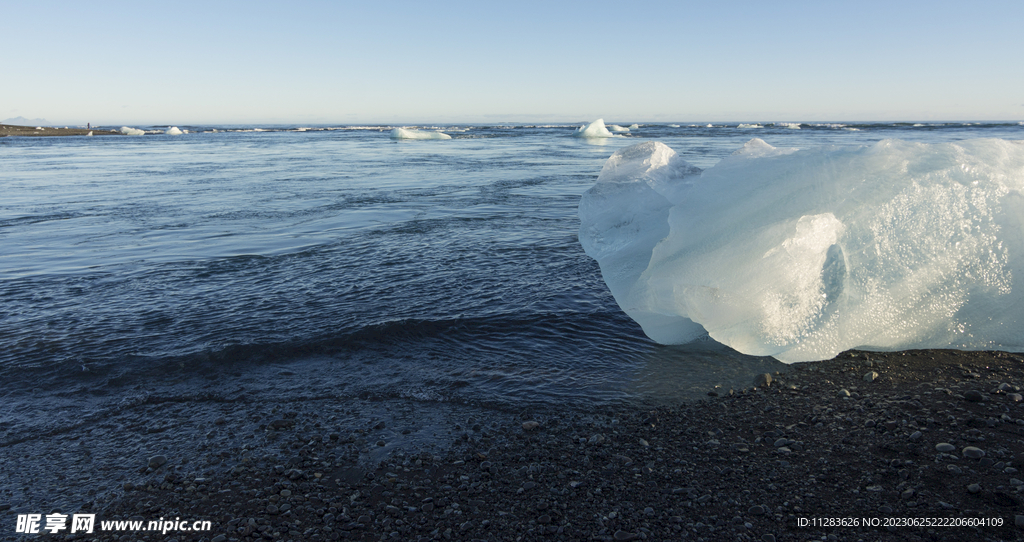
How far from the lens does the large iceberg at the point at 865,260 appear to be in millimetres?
5129

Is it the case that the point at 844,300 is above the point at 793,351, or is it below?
above

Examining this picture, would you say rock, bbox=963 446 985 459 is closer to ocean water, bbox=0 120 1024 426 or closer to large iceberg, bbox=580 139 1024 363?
large iceberg, bbox=580 139 1024 363

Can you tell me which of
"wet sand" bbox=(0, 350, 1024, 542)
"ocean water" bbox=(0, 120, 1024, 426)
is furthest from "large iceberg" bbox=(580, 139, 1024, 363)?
"ocean water" bbox=(0, 120, 1024, 426)

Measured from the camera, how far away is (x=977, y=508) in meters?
3.34

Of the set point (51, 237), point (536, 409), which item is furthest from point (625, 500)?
point (51, 237)

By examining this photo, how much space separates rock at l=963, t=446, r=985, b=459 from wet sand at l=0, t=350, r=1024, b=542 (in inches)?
0.5

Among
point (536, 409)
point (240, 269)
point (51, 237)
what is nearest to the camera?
point (536, 409)

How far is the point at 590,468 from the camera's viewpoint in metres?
3.93

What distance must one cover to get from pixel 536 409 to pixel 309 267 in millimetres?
5784

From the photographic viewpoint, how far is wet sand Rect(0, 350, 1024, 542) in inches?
132

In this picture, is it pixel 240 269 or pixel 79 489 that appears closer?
pixel 79 489

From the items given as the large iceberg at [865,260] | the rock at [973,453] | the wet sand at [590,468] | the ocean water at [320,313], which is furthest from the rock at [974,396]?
the ocean water at [320,313]

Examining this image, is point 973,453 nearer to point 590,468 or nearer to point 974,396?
point 974,396

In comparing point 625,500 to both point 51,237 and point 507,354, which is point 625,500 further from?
point 51,237
